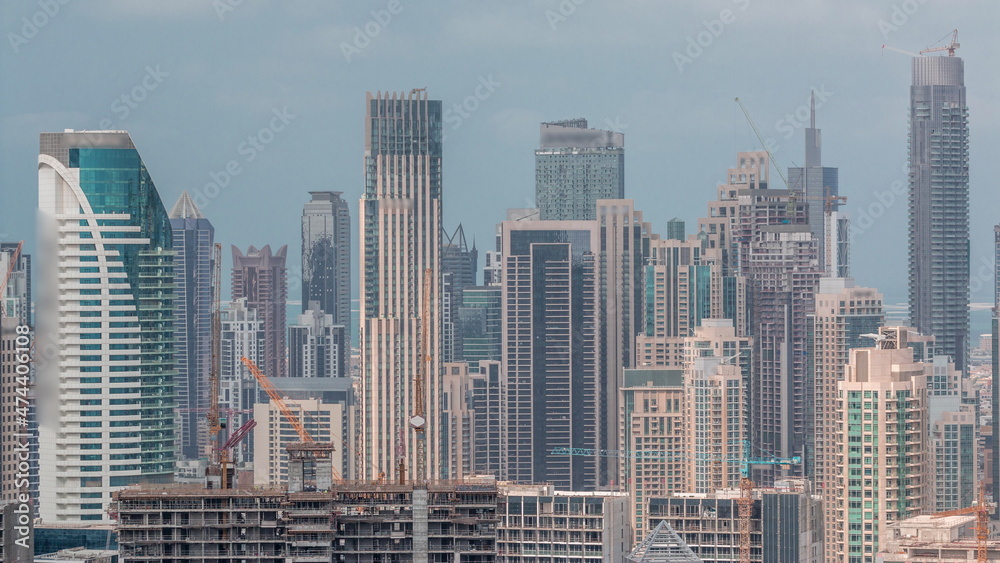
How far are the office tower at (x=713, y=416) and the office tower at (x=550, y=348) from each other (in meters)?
6.11

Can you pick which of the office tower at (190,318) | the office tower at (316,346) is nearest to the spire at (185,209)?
the office tower at (190,318)

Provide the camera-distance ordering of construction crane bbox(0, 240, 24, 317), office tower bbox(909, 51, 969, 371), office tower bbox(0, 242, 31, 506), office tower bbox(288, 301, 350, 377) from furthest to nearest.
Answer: office tower bbox(909, 51, 969, 371) < office tower bbox(288, 301, 350, 377) < construction crane bbox(0, 240, 24, 317) < office tower bbox(0, 242, 31, 506)

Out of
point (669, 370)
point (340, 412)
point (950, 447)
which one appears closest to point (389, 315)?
point (340, 412)

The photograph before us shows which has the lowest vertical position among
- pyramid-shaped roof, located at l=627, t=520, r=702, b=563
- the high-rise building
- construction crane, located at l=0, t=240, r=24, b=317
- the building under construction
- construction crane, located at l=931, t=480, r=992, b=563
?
pyramid-shaped roof, located at l=627, t=520, r=702, b=563

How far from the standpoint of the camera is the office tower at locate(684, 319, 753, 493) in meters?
Answer: 54.2

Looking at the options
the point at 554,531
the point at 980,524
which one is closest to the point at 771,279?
the point at 554,531

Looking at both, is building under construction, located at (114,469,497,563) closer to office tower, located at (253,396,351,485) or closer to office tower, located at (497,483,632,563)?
office tower, located at (497,483,632,563)

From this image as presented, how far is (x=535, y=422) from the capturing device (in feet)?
233

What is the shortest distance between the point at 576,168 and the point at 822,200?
14.6 metres

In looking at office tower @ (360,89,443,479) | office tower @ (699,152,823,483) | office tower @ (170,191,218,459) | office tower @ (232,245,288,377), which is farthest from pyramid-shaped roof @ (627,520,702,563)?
office tower @ (232,245,288,377)

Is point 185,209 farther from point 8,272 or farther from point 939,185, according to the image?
point 939,185

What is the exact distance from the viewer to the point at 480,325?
75.1 metres

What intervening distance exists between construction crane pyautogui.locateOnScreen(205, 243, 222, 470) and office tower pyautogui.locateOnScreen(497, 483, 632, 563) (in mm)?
5801

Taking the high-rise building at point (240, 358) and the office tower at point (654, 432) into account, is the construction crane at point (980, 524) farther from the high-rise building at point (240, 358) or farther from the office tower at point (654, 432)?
the high-rise building at point (240, 358)
